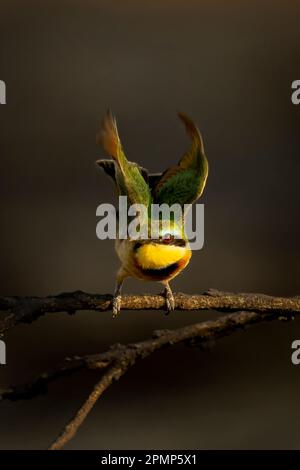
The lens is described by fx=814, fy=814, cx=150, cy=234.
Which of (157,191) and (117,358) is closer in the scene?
(117,358)

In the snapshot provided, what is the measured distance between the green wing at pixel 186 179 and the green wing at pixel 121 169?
0.8 inches

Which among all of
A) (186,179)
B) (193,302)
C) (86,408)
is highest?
(186,179)

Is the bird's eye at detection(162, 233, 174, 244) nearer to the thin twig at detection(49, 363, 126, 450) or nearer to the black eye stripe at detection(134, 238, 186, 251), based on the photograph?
the black eye stripe at detection(134, 238, 186, 251)

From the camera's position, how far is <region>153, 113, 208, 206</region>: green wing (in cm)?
76

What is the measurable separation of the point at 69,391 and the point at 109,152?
1.12m

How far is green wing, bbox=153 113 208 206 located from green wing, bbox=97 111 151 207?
0.02 meters

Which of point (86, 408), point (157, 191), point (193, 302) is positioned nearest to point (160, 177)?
point (157, 191)

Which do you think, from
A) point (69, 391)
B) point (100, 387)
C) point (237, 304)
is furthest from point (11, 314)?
point (69, 391)

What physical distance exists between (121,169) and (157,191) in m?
0.05

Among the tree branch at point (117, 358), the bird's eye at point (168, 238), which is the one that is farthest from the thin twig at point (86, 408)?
the bird's eye at point (168, 238)

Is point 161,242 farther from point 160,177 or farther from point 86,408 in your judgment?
point 86,408

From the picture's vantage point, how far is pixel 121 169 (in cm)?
76

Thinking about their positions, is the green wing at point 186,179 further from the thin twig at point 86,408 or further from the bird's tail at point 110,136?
the thin twig at point 86,408

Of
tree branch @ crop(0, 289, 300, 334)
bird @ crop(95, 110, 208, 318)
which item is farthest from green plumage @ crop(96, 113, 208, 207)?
tree branch @ crop(0, 289, 300, 334)
